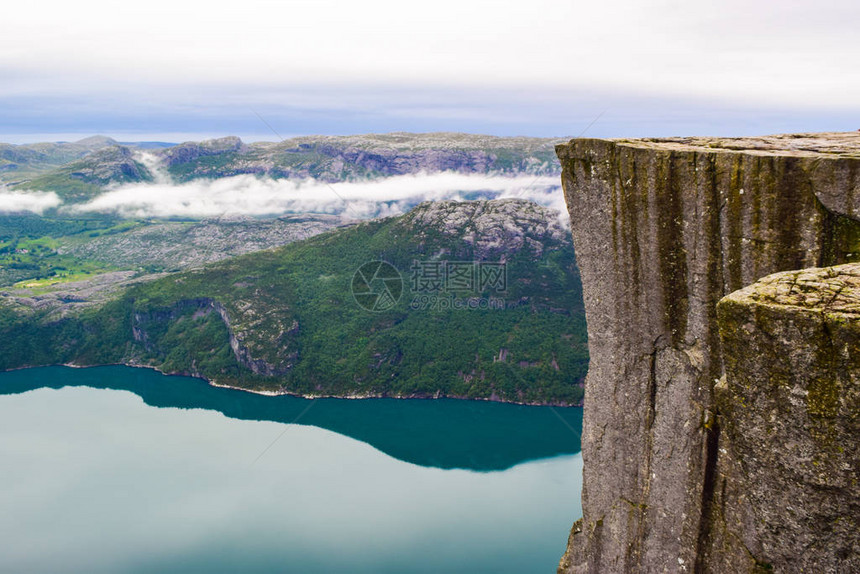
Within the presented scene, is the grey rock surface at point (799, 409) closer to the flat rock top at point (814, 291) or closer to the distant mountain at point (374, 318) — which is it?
the flat rock top at point (814, 291)

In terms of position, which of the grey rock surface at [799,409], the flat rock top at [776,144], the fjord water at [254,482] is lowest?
the fjord water at [254,482]

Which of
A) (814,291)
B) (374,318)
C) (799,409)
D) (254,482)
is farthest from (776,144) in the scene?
(374,318)

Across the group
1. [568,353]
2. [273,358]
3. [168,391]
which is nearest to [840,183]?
[568,353]

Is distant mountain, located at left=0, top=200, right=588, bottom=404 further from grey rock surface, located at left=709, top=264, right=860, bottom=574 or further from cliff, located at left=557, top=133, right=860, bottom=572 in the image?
grey rock surface, located at left=709, top=264, right=860, bottom=574

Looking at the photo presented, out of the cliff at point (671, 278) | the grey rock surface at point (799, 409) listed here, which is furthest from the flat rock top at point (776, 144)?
the grey rock surface at point (799, 409)

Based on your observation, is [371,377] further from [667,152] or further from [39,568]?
[667,152]

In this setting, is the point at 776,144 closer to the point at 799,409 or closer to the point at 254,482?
the point at 799,409
